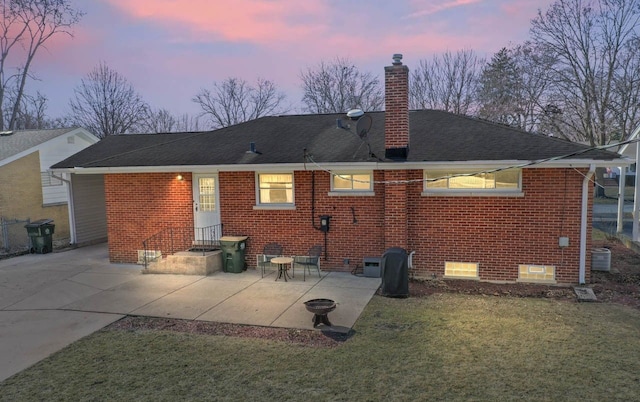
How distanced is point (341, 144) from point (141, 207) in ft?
18.8

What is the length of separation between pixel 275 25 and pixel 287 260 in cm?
1212

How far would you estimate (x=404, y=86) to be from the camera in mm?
9695

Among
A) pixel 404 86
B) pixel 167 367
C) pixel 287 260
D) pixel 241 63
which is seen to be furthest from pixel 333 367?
pixel 241 63

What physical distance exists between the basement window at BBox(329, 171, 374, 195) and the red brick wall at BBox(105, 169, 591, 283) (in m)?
0.15

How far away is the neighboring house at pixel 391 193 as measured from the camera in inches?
353

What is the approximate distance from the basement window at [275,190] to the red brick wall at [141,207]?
6.55 feet

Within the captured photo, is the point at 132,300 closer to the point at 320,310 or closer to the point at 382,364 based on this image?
the point at 320,310

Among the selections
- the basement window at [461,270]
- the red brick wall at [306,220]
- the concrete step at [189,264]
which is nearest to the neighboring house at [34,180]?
the concrete step at [189,264]

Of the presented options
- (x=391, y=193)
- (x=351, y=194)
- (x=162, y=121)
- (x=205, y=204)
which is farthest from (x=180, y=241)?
(x=162, y=121)

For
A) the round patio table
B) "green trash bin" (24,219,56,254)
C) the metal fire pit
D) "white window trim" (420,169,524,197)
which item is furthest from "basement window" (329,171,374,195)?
"green trash bin" (24,219,56,254)

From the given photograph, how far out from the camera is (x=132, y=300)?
8.50 metres

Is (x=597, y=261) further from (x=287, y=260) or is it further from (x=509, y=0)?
(x=509, y=0)

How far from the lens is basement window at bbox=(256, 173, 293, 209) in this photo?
10.7m

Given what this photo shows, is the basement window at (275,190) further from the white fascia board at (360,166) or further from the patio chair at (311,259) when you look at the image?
the patio chair at (311,259)
